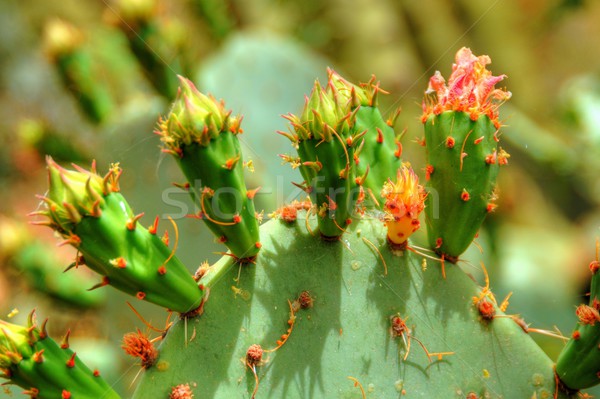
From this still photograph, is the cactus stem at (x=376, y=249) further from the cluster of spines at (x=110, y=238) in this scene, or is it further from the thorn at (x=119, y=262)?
the thorn at (x=119, y=262)

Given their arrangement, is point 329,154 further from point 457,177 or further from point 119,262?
point 119,262

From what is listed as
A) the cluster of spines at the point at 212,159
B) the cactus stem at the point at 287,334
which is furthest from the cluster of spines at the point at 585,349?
the cluster of spines at the point at 212,159

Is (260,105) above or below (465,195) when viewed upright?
below

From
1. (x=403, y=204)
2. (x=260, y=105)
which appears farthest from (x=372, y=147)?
(x=260, y=105)

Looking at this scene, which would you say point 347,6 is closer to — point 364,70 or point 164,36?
point 364,70

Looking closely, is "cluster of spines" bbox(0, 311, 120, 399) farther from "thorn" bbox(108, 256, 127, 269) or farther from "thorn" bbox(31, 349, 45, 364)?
"thorn" bbox(108, 256, 127, 269)

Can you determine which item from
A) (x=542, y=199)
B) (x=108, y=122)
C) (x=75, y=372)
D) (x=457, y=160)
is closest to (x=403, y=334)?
(x=457, y=160)
